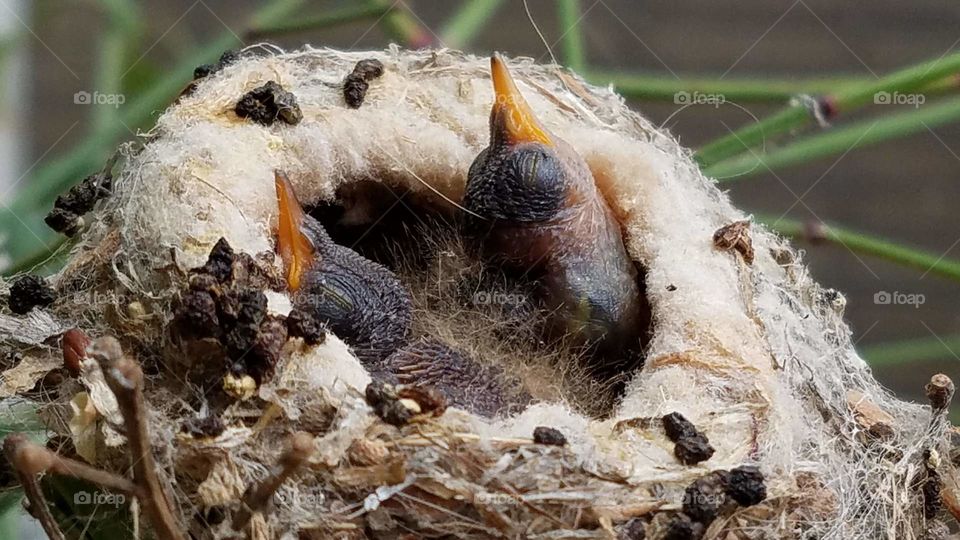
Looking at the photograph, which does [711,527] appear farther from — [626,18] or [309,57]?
[626,18]

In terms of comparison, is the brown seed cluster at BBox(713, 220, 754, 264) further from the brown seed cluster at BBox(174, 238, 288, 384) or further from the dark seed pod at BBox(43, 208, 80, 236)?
the dark seed pod at BBox(43, 208, 80, 236)

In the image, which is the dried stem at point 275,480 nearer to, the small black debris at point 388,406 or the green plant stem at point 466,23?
the small black debris at point 388,406

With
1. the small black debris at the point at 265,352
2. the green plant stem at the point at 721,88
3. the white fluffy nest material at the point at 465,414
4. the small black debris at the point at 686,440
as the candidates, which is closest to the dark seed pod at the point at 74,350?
the white fluffy nest material at the point at 465,414

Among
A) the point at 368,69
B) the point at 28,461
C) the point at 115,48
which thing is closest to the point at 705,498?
the point at 28,461

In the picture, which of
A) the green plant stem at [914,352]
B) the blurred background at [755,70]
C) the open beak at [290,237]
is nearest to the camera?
the open beak at [290,237]

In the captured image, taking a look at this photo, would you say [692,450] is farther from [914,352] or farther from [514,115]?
[914,352]

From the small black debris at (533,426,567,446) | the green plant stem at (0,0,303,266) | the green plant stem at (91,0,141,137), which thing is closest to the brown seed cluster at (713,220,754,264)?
the small black debris at (533,426,567,446)

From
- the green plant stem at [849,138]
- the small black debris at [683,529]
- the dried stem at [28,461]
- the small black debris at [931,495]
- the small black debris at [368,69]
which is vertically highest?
the green plant stem at [849,138]
